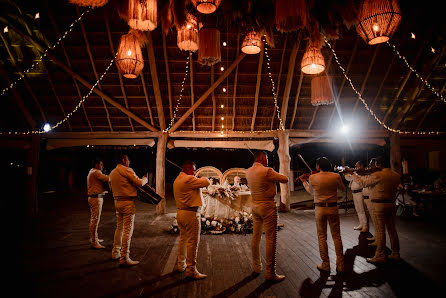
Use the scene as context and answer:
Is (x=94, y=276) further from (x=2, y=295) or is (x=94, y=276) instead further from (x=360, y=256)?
(x=360, y=256)

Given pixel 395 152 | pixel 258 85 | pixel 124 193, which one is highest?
pixel 258 85

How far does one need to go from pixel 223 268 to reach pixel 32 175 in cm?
792

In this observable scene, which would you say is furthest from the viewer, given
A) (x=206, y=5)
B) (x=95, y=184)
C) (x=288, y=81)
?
(x=288, y=81)

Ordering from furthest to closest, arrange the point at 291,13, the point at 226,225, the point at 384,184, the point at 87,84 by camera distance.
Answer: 1. the point at 87,84
2. the point at 226,225
3. the point at 384,184
4. the point at 291,13

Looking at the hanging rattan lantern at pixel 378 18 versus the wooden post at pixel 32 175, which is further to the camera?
Result: the wooden post at pixel 32 175

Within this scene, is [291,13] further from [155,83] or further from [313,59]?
[155,83]

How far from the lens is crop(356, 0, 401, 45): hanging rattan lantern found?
3.03 meters

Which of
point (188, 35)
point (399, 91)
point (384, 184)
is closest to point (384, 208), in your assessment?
point (384, 184)

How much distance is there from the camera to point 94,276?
361cm

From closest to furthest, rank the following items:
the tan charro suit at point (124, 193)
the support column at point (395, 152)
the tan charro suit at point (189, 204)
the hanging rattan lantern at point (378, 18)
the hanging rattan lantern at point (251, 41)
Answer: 1. the hanging rattan lantern at point (378, 18)
2. the tan charro suit at point (189, 204)
3. the tan charro suit at point (124, 193)
4. the hanging rattan lantern at point (251, 41)
5. the support column at point (395, 152)

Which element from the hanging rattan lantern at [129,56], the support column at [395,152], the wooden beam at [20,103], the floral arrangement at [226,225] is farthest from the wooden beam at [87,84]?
the support column at [395,152]

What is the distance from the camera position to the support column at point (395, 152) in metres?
8.94

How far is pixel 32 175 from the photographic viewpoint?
328 inches

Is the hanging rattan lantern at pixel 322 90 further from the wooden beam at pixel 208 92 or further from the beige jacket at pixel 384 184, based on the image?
the wooden beam at pixel 208 92
